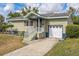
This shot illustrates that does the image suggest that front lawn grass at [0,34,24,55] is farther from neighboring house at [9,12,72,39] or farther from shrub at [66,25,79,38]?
shrub at [66,25,79,38]

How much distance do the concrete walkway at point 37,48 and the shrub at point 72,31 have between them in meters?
0.27

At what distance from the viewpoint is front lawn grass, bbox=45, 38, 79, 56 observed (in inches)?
147

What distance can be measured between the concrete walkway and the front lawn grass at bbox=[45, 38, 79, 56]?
3.3 inches

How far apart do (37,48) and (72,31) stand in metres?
0.64

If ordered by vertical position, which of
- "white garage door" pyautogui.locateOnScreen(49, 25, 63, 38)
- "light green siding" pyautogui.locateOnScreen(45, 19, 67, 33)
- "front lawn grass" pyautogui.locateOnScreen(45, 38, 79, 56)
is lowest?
"front lawn grass" pyautogui.locateOnScreen(45, 38, 79, 56)

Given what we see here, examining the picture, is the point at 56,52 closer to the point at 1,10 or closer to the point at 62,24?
the point at 62,24

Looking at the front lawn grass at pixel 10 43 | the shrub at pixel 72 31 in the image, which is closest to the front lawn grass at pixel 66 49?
the shrub at pixel 72 31

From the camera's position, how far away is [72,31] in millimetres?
3801

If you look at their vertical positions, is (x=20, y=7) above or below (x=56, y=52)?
above

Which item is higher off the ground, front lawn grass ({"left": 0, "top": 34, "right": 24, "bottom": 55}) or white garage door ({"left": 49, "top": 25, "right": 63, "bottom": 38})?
white garage door ({"left": 49, "top": 25, "right": 63, "bottom": 38})

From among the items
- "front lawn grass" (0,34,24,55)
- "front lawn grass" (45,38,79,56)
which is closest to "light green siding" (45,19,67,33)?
"front lawn grass" (45,38,79,56)

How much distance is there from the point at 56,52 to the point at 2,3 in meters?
1.19

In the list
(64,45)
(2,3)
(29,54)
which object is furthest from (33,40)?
(2,3)

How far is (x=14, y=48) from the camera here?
3783mm
